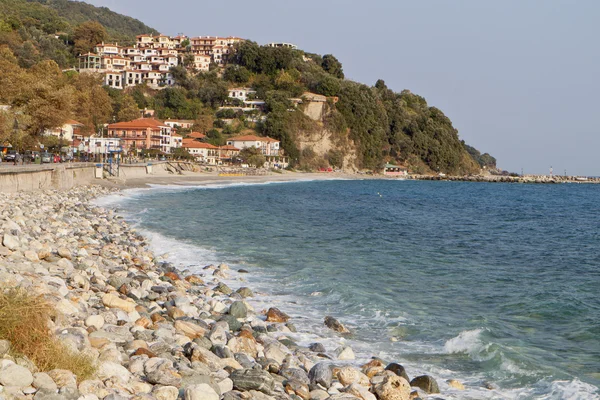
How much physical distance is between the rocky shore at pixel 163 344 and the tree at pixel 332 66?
148m

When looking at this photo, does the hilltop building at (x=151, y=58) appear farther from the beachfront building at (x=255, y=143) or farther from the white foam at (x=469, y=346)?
the white foam at (x=469, y=346)

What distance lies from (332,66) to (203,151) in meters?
66.4

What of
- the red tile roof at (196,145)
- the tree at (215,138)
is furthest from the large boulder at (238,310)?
the tree at (215,138)

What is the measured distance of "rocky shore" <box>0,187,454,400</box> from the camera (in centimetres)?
695

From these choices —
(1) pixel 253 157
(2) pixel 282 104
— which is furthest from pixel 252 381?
(2) pixel 282 104

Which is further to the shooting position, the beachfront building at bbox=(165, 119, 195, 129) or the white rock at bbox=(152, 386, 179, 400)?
the beachfront building at bbox=(165, 119, 195, 129)

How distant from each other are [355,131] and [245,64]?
29.8m

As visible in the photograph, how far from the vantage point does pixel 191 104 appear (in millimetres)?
125500

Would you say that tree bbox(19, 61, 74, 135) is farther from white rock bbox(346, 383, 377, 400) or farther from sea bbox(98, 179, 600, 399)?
white rock bbox(346, 383, 377, 400)

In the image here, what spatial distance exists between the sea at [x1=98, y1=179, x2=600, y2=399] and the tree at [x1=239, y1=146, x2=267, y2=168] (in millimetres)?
69501

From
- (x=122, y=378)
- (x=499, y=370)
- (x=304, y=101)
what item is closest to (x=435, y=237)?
(x=499, y=370)

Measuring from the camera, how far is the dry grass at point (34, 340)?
6.80m

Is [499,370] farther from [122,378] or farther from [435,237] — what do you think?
[435,237]

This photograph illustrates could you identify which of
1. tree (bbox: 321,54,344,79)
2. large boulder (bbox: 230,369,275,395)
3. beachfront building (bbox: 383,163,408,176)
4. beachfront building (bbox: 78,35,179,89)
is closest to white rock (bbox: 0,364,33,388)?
large boulder (bbox: 230,369,275,395)
